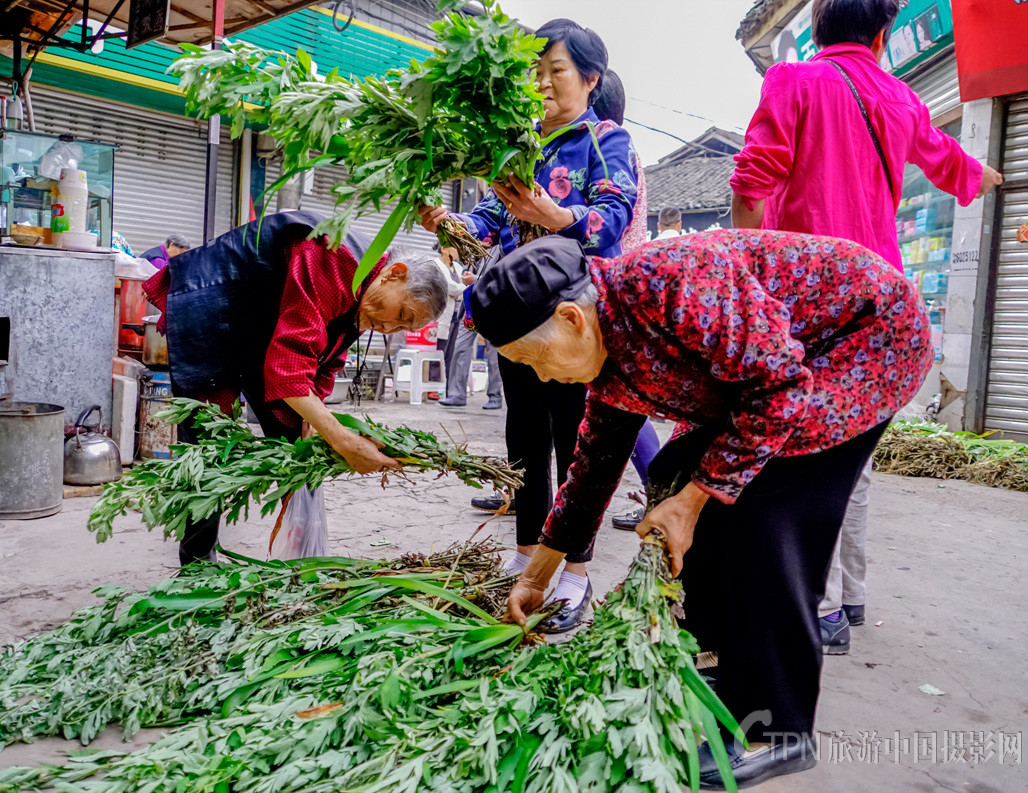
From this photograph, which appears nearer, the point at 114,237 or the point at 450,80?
the point at 450,80

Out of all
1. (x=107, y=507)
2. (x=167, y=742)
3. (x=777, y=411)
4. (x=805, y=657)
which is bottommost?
(x=167, y=742)

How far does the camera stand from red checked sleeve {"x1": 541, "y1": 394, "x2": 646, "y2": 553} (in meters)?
1.93

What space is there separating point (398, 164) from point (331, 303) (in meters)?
0.74

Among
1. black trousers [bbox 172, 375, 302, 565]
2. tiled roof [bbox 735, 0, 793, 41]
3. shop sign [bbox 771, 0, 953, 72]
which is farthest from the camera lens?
tiled roof [bbox 735, 0, 793, 41]

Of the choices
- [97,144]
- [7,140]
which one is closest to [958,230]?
[97,144]

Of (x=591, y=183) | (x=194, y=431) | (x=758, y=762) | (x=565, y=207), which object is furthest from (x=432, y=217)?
(x=758, y=762)

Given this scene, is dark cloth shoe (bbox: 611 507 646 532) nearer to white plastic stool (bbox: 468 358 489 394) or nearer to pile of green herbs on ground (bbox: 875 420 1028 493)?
pile of green herbs on ground (bbox: 875 420 1028 493)

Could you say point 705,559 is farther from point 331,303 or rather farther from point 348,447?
point 331,303

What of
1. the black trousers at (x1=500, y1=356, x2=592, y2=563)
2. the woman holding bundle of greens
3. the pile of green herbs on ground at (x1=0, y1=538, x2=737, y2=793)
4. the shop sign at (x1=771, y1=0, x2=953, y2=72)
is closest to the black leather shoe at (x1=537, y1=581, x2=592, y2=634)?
the woman holding bundle of greens

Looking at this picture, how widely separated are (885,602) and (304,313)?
2476 mm

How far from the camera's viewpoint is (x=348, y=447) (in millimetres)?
2307

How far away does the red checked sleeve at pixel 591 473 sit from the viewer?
193 cm

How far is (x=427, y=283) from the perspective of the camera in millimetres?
2357

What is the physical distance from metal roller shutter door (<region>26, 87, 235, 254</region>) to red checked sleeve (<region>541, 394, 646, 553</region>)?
29.2 feet
